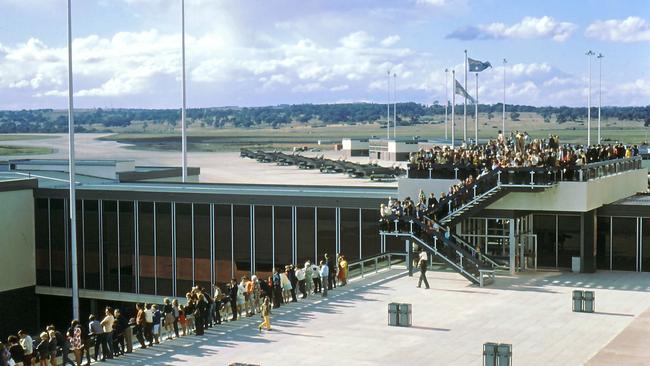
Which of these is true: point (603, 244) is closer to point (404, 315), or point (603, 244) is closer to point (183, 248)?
point (404, 315)

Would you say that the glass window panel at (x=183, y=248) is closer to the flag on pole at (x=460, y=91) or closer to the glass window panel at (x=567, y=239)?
the glass window panel at (x=567, y=239)

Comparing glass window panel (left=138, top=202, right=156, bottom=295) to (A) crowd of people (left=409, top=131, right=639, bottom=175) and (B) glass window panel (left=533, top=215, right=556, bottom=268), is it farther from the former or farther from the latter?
(B) glass window panel (left=533, top=215, right=556, bottom=268)

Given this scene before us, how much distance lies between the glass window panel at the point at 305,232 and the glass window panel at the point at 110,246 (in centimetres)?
1002

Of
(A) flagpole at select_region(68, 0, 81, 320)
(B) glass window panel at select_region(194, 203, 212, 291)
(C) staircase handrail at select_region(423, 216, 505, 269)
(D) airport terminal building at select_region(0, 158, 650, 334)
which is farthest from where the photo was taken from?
(B) glass window panel at select_region(194, 203, 212, 291)

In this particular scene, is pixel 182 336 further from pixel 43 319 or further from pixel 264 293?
pixel 43 319

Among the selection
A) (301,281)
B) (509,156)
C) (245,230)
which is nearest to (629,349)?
(301,281)

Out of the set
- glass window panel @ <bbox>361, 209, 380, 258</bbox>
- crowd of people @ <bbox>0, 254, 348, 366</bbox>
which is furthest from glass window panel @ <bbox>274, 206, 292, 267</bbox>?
crowd of people @ <bbox>0, 254, 348, 366</bbox>

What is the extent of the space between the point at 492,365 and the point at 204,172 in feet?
346

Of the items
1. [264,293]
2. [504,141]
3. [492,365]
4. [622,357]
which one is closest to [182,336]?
[264,293]

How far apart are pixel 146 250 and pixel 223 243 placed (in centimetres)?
442

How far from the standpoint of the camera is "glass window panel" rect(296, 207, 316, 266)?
A: 48719 millimetres

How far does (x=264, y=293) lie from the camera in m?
36.5

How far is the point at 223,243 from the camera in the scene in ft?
166

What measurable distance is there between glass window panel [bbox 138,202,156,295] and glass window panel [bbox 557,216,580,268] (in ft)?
63.6
